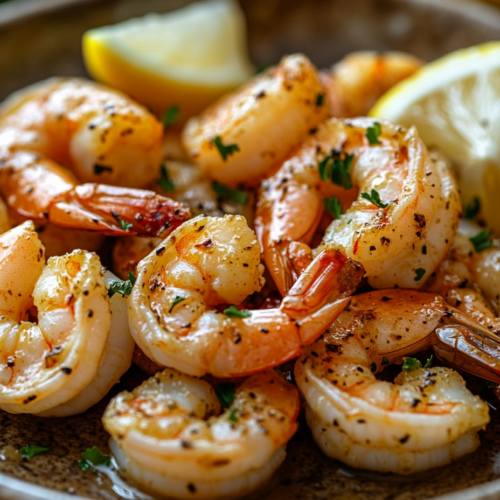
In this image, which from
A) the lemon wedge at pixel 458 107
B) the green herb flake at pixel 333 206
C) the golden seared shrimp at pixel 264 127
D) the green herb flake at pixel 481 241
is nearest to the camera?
the green herb flake at pixel 333 206

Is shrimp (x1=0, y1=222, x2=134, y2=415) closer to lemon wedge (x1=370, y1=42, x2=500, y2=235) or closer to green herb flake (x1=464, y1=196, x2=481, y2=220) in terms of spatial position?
green herb flake (x1=464, y1=196, x2=481, y2=220)

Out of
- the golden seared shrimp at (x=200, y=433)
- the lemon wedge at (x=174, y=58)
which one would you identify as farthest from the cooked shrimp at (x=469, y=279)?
the lemon wedge at (x=174, y=58)

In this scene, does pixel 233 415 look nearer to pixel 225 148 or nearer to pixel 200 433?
pixel 200 433

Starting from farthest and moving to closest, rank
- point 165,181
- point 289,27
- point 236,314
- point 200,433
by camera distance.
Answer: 1. point 289,27
2. point 165,181
3. point 236,314
4. point 200,433

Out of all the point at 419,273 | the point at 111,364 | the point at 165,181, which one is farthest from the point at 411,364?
the point at 165,181

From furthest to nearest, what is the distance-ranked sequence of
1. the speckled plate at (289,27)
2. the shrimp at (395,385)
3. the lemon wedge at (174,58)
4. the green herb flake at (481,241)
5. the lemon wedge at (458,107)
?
the speckled plate at (289,27) < the lemon wedge at (174,58) < the lemon wedge at (458,107) < the green herb flake at (481,241) < the shrimp at (395,385)

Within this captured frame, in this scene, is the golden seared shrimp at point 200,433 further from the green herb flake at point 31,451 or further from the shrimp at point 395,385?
the green herb flake at point 31,451

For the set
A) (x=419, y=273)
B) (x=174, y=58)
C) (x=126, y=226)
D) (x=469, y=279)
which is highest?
(x=174, y=58)
